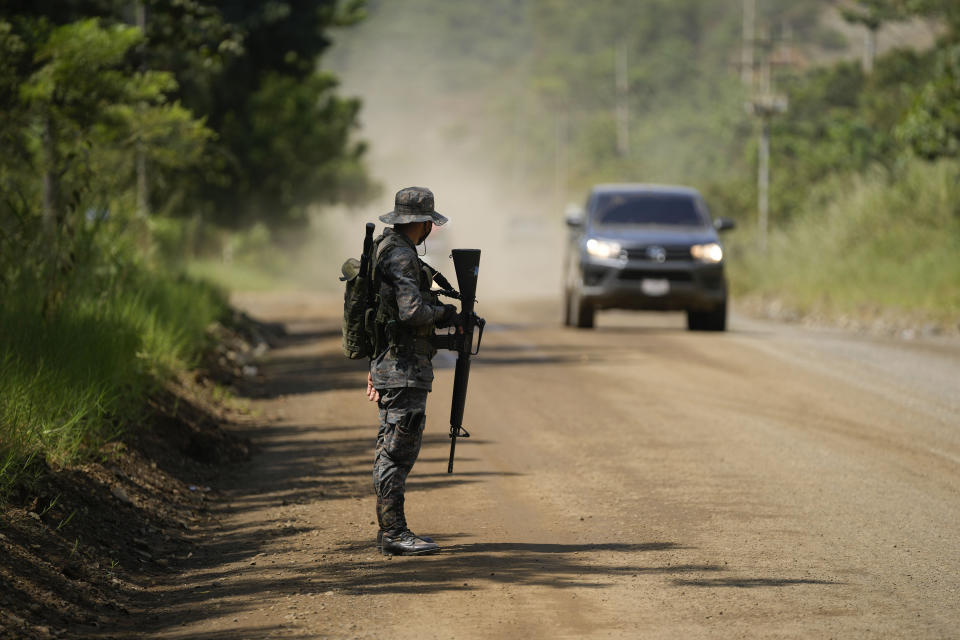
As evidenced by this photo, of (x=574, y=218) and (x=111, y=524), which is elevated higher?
(x=574, y=218)

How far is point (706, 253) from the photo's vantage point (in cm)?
1962

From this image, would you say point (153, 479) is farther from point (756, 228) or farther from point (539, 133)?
point (539, 133)

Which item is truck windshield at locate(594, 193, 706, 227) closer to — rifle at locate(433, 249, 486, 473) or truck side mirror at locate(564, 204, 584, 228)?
truck side mirror at locate(564, 204, 584, 228)

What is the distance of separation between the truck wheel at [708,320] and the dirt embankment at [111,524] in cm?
945

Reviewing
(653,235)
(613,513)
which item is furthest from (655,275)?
(613,513)

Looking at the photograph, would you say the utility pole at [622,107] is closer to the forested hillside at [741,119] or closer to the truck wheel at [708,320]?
the forested hillside at [741,119]

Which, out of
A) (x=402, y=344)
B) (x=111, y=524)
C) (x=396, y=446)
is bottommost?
(x=111, y=524)

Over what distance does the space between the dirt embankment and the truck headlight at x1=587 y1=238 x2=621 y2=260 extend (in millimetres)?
8319

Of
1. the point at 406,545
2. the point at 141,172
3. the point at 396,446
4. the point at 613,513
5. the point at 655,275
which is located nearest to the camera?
the point at 406,545

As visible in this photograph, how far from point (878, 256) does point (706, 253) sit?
27.5ft

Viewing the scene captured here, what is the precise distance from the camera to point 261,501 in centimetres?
929

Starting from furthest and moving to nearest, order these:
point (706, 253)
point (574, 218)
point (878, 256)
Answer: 1. point (878, 256)
2. point (574, 218)
3. point (706, 253)

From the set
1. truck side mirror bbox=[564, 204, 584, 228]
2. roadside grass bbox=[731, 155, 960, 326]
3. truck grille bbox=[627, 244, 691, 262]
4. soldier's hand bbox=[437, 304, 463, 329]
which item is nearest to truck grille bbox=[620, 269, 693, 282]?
truck grille bbox=[627, 244, 691, 262]

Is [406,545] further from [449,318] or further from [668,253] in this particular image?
[668,253]
